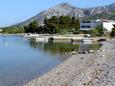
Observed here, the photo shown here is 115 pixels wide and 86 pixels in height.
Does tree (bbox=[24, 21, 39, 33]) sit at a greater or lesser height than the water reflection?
greater

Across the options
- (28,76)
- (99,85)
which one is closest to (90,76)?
(99,85)

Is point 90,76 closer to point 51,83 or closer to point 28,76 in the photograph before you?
point 51,83

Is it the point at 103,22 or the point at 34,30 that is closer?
the point at 103,22

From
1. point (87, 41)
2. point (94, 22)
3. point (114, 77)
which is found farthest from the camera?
point (94, 22)

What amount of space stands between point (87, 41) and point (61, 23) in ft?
193

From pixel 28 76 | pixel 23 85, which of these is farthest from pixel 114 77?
pixel 28 76

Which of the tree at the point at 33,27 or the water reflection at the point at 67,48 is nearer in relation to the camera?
the water reflection at the point at 67,48

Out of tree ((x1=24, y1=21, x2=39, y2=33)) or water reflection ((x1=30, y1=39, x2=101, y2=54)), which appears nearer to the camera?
water reflection ((x1=30, y1=39, x2=101, y2=54))

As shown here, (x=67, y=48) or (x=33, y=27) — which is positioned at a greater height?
(x=33, y=27)

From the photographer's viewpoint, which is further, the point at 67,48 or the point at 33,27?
the point at 33,27

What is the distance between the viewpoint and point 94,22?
163m

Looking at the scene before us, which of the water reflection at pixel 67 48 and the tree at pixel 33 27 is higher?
the tree at pixel 33 27

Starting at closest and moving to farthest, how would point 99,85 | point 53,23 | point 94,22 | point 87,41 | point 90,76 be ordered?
point 99,85 → point 90,76 → point 87,41 → point 53,23 → point 94,22

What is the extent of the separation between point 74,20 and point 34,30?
83.3ft
